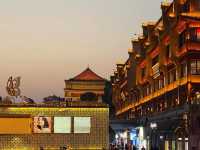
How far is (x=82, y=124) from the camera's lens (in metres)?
50.8

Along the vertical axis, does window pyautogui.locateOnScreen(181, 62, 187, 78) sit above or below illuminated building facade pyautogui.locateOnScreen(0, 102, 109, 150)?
above

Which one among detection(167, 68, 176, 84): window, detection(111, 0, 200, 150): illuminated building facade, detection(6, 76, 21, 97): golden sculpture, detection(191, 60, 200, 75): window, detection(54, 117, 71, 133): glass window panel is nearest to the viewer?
detection(6, 76, 21, 97): golden sculpture

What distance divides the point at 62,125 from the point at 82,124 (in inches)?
77.1

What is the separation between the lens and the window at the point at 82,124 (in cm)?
5069

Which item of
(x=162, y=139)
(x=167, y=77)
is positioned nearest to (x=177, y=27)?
(x=167, y=77)

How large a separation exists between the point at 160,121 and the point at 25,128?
76.6ft

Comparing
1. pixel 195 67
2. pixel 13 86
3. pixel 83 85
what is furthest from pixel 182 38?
pixel 83 85

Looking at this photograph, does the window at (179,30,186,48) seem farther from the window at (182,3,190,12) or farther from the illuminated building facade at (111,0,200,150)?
the window at (182,3,190,12)

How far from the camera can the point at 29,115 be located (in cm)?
5034

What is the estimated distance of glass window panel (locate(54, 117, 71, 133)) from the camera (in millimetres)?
50625

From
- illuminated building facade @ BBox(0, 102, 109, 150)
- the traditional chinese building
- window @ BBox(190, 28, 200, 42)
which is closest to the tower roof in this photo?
the traditional chinese building

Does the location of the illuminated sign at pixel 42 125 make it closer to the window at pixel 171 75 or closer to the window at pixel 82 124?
the window at pixel 82 124

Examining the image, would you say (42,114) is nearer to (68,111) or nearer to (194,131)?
(68,111)

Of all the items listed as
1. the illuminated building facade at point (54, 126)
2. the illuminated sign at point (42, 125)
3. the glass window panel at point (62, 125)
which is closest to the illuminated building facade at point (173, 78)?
the illuminated building facade at point (54, 126)
